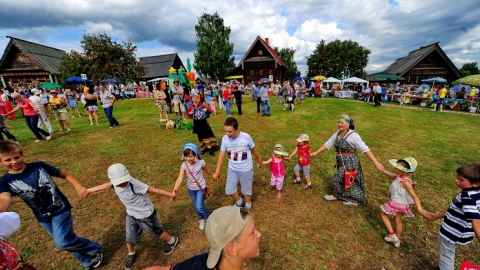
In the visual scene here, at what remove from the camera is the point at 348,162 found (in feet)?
13.1

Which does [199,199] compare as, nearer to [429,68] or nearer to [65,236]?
[65,236]

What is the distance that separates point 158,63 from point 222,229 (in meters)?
46.0

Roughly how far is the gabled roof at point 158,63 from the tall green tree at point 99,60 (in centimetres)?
1543

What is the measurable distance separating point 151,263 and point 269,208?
2343 millimetres

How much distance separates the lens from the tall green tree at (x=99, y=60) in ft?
71.5

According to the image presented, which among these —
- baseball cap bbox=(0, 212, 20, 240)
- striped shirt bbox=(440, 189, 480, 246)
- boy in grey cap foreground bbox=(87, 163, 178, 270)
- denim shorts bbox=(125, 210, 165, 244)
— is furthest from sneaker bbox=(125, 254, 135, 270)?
striped shirt bbox=(440, 189, 480, 246)

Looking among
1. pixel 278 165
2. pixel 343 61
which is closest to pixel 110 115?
pixel 278 165

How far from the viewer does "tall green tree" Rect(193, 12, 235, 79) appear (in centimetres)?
3912

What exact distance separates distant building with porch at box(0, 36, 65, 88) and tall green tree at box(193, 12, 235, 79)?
890 inches

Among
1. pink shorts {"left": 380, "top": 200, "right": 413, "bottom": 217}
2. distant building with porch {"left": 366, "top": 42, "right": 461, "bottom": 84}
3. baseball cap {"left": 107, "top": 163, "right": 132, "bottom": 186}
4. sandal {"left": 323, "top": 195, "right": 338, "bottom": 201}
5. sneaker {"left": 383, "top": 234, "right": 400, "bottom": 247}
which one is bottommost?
sneaker {"left": 383, "top": 234, "right": 400, "bottom": 247}

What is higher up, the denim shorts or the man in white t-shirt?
the man in white t-shirt

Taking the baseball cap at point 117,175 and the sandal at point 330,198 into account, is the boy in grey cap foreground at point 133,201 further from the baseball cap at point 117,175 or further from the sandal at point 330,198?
the sandal at point 330,198

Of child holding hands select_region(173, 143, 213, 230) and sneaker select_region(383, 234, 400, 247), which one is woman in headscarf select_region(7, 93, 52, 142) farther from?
sneaker select_region(383, 234, 400, 247)

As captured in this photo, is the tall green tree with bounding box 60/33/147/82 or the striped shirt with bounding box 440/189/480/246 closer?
the striped shirt with bounding box 440/189/480/246
